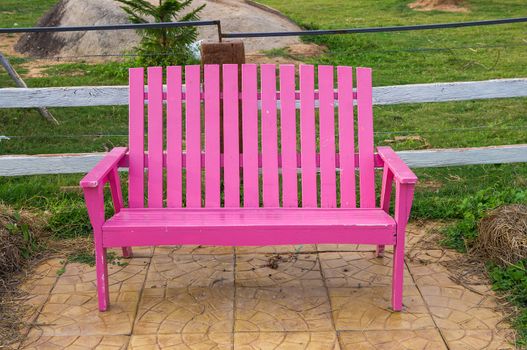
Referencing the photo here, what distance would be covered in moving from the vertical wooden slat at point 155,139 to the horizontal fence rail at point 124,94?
769 mm

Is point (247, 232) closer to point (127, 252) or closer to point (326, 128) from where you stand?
point (326, 128)

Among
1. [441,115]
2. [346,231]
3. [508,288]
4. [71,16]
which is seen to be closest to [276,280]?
[346,231]

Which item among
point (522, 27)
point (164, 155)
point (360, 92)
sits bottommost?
point (522, 27)

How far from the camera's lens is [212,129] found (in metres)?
4.16

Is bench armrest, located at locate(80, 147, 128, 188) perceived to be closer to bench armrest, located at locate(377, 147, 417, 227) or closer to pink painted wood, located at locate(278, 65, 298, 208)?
pink painted wood, located at locate(278, 65, 298, 208)

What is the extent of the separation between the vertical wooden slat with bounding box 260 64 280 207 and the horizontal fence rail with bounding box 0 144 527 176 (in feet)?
3.87

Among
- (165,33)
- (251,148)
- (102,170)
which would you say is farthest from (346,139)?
(165,33)

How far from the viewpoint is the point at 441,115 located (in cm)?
797

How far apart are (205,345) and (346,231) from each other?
863 mm

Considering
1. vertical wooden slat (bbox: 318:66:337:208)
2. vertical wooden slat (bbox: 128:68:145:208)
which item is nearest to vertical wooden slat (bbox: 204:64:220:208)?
vertical wooden slat (bbox: 128:68:145:208)

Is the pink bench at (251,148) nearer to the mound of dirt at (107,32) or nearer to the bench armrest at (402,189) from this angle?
the bench armrest at (402,189)

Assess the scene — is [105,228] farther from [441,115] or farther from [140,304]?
[441,115]

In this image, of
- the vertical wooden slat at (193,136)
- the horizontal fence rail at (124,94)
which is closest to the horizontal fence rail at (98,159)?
the horizontal fence rail at (124,94)

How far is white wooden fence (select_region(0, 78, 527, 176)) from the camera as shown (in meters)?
4.91
